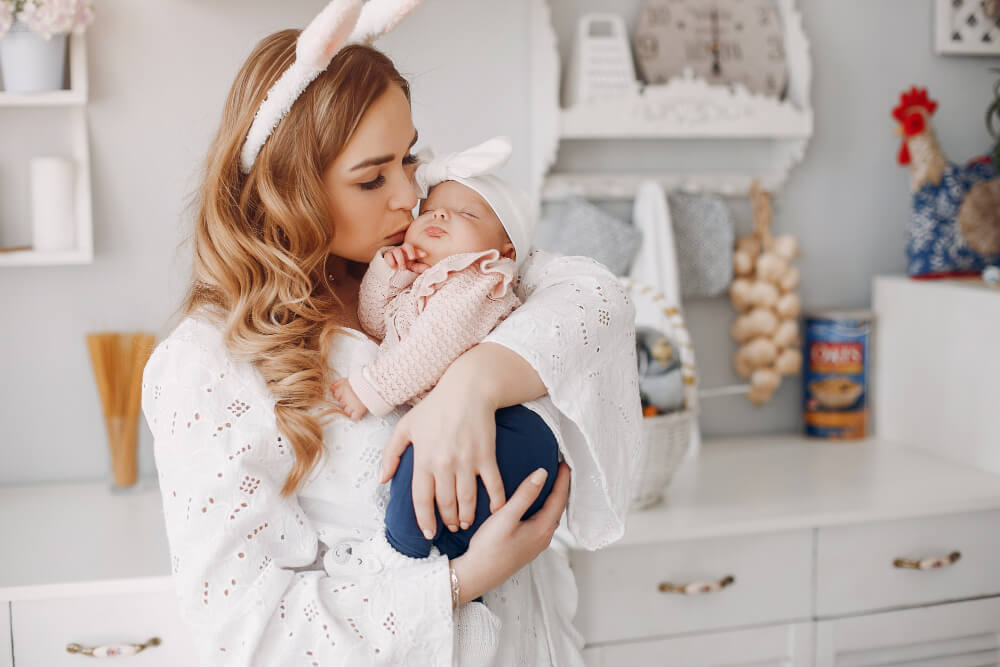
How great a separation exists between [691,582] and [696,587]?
2 cm

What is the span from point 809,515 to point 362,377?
3.40 ft

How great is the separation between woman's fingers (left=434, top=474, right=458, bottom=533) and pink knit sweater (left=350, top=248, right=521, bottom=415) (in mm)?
108

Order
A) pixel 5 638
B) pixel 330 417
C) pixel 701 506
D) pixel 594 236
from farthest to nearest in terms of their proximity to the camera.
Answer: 1. pixel 594 236
2. pixel 701 506
3. pixel 5 638
4. pixel 330 417

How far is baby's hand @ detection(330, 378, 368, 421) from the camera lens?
102 cm

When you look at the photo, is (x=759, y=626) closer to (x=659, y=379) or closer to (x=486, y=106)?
(x=659, y=379)

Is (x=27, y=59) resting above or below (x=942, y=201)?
above

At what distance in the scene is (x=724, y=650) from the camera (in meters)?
1.69

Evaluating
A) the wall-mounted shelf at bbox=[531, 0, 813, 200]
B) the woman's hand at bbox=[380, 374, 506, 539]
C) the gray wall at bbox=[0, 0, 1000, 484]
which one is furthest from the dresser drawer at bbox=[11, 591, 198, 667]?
the wall-mounted shelf at bbox=[531, 0, 813, 200]

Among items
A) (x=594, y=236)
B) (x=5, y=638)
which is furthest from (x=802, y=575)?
(x=5, y=638)

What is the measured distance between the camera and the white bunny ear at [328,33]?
95 cm

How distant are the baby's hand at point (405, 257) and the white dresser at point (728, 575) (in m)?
0.70

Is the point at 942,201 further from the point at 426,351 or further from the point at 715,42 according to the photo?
the point at 426,351

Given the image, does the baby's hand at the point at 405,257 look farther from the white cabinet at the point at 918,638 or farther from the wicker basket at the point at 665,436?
the white cabinet at the point at 918,638

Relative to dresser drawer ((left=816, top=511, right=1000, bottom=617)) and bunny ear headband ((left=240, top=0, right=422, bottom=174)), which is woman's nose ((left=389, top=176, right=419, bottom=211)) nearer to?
bunny ear headband ((left=240, top=0, right=422, bottom=174))
